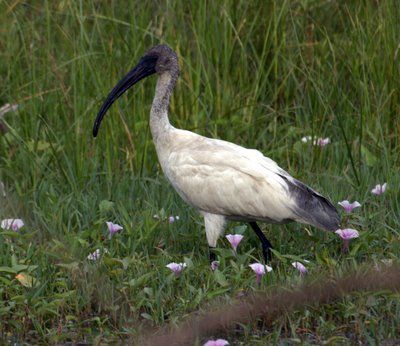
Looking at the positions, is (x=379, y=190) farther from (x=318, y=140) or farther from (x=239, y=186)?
(x=318, y=140)

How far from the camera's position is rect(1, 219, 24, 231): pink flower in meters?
5.71

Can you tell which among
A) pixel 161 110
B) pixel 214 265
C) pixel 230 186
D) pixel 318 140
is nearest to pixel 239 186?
pixel 230 186

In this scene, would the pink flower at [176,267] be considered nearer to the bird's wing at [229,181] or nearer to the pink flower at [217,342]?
the bird's wing at [229,181]

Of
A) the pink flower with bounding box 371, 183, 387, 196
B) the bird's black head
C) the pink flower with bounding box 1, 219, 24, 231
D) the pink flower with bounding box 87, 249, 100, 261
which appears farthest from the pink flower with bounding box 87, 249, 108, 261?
the pink flower with bounding box 371, 183, 387, 196

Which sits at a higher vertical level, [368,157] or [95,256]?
[95,256]

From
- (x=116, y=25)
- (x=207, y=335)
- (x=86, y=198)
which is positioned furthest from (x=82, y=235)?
(x=116, y=25)

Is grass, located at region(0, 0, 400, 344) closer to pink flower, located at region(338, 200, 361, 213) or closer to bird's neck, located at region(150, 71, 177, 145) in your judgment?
pink flower, located at region(338, 200, 361, 213)

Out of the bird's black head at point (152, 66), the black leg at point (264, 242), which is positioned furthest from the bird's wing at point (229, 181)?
the bird's black head at point (152, 66)

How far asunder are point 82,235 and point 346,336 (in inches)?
65.8

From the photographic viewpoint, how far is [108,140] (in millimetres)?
6902

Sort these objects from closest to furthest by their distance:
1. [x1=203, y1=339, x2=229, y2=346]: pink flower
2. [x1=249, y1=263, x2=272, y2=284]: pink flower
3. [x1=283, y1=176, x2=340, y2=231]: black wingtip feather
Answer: [x1=203, y1=339, x2=229, y2=346]: pink flower < [x1=249, y1=263, x2=272, y2=284]: pink flower < [x1=283, y1=176, x2=340, y2=231]: black wingtip feather

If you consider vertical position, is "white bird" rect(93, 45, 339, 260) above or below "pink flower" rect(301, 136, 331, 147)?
above

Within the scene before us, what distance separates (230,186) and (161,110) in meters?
0.70

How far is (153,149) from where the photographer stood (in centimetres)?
720
